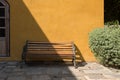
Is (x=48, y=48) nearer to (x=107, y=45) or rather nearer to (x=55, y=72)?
(x=55, y=72)

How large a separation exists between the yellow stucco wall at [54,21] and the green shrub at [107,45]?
3.20 feet

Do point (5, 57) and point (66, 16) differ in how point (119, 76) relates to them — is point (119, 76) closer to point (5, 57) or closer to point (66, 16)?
point (66, 16)

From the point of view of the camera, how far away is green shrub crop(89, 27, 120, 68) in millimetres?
10125

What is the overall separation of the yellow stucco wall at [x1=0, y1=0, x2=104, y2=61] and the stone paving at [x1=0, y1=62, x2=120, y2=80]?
33.9 inches

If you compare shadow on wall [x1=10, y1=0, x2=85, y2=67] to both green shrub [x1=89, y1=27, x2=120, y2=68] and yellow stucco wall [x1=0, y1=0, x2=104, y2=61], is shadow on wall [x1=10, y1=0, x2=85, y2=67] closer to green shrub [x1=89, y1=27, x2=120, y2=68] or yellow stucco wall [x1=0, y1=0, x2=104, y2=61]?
yellow stucco wall [x1=0, y1=0, x2=104, y2=61]

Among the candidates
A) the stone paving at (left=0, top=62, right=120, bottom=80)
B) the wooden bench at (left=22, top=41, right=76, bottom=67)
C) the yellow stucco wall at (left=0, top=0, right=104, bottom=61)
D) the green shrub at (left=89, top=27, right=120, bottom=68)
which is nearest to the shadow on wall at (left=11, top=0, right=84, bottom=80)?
the yellow stucco wall at (left=0, top=0, right=104, bottom=61)

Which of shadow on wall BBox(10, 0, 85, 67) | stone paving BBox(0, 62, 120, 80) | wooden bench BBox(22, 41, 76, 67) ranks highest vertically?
shadow on wall BBox(10, 0, 85, 67)

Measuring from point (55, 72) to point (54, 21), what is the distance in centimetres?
243

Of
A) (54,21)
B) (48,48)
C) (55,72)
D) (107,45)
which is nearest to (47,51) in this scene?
(48,48)

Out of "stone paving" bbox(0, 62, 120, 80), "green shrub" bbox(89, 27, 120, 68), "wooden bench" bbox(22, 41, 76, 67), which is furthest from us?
"wooden bench" bbox(22, 41, 76, 67)

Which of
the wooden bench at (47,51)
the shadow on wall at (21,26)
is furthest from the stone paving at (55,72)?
the shadow on wall at (21,26)

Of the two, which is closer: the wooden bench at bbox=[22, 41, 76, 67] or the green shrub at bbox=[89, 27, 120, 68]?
the green shrub at bbox=[89, 27, 120, 68]

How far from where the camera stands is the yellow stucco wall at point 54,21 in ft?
38.6

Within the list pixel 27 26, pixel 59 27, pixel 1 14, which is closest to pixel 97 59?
pixel 59 27
